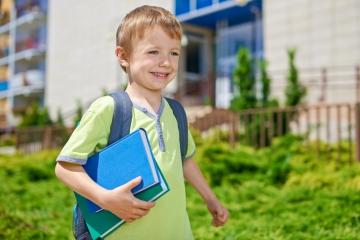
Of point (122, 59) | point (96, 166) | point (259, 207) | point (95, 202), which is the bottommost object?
point (259, 207)

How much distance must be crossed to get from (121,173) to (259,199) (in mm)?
3716

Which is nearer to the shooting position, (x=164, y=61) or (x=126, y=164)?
(x=126, y=164)

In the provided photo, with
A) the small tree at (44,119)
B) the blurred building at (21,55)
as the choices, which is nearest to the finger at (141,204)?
the small tree at (44,119)

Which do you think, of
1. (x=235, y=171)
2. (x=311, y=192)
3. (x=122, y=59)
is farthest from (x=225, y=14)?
(x=122, y=59)

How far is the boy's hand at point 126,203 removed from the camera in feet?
4.60

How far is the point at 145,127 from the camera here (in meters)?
1.58

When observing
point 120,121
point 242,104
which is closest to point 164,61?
point 120,121

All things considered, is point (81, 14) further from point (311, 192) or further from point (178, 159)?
point (178, 159)

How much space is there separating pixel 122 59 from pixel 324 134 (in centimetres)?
870

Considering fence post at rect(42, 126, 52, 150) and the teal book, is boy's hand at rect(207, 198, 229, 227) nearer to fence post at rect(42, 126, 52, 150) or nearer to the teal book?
the teal book

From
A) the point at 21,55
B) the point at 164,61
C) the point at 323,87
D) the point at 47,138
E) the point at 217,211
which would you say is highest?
the point at 21,55

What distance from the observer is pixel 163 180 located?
140 centimetres

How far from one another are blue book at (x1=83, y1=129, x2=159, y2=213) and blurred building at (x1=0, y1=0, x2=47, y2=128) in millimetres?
28972

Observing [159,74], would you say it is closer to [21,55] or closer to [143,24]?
[143,24]
